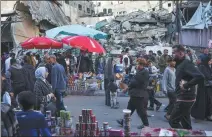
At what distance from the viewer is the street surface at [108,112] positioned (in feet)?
29.8

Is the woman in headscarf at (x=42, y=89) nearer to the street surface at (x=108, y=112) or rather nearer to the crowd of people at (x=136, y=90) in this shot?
the crowd of people at (x=136, y=90)

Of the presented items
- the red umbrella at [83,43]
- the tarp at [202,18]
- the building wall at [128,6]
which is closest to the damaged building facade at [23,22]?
the red umbrella at [83,43]

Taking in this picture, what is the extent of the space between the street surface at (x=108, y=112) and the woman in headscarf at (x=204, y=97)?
A: 0.24 m

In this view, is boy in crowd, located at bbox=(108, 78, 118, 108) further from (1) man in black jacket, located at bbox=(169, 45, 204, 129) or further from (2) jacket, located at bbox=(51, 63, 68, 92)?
(1) man in black jacket, located at bbox=(169, 45, 204, 129)

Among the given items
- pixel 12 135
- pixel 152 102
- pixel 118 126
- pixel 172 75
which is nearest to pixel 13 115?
pixel 12 135

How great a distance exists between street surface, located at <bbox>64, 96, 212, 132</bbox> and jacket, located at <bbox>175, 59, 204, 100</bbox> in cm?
230

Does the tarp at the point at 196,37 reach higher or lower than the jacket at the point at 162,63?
higher

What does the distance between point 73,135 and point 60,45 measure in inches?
390

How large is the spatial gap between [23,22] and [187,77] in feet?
66.2

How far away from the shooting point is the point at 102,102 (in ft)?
42.9

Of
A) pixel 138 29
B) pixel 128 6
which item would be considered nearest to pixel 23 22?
pixel 138 29

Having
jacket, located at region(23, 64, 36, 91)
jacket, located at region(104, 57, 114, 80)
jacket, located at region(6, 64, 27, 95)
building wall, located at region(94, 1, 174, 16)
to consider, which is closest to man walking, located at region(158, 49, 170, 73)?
jacket, located at region(104, 57, 114, 80)

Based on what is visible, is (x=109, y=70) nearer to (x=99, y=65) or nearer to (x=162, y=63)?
(x=162, y=63)

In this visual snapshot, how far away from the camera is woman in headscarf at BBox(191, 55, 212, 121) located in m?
9.42
